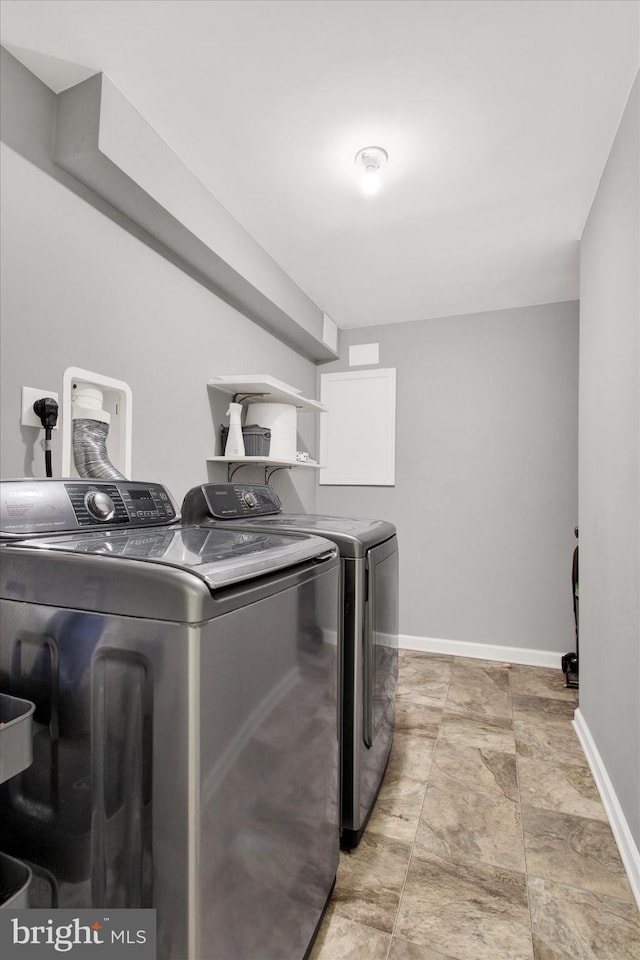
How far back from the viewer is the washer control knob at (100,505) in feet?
4.37

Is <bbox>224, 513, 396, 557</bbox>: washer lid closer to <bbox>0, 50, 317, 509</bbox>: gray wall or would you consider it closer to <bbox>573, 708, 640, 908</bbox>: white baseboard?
<bbox>0, 50, 317, 509</bbox>: gray wall

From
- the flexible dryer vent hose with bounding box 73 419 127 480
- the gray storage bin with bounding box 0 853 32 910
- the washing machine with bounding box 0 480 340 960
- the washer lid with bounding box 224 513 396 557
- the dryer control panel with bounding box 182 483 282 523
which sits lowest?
the gray storage bin with bounding box 0 853 32 910

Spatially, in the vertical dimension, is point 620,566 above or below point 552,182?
below

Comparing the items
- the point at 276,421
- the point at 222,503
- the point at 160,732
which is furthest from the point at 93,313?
the point at 160,732

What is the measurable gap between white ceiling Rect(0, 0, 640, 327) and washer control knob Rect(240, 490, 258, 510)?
1.39m

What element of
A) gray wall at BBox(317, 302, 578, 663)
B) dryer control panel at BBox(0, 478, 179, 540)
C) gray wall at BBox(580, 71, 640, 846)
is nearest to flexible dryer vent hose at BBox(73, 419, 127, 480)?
dryer control panel at BBox(0, 478, 179, 540)

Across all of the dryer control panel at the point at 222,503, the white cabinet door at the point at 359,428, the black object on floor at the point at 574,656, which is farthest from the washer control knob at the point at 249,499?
the black object on floor at the point at 574,656

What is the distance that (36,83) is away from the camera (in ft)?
5.43

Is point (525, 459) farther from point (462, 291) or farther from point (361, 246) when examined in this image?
point (361, 246)

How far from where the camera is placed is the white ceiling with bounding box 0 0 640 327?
1.47 metres

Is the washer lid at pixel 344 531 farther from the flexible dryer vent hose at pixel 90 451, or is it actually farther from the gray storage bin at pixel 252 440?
the gray storage bin at pixel 252 440

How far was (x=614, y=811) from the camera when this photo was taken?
5.84 ft

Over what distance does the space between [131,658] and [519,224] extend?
274cm

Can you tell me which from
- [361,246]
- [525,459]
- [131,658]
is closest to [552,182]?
[361,246]
